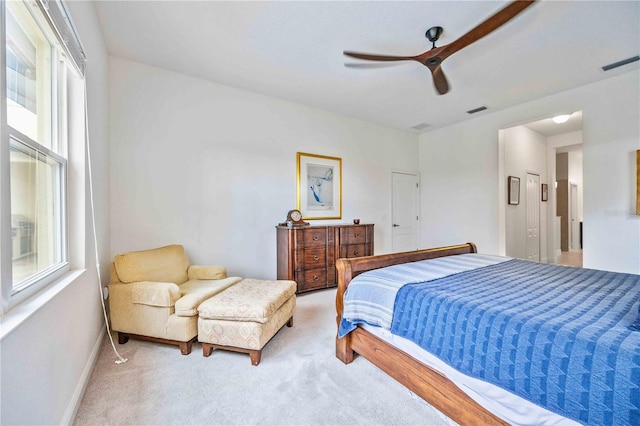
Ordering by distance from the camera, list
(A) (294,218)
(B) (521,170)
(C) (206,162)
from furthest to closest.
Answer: (B) (521,170)
(A) (294,218)
(C) (206,162)

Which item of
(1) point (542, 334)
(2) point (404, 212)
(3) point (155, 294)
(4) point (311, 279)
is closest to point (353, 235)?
(4) point (311, 279)

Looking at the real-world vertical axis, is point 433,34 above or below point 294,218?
above

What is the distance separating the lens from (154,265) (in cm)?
246

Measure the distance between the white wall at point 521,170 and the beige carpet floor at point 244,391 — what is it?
12.9 feet

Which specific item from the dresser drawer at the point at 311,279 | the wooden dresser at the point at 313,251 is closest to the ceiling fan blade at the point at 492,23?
the wooden dresser at the point at 313,251

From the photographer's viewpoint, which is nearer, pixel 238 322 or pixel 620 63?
pixel 238 322

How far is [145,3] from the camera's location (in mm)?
2090

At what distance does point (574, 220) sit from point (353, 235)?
716 cm

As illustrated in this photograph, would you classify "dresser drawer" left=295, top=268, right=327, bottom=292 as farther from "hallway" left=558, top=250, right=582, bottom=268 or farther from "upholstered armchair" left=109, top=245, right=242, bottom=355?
"hallway" left=558, top=250, right=582, bottom=268

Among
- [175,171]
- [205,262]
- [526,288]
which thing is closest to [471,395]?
[526,288]

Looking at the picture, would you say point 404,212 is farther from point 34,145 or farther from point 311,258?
point 34,145

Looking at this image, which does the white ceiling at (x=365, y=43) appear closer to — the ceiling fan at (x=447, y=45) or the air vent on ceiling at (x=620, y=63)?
the air vent on ceiling at (x=620, y=63)

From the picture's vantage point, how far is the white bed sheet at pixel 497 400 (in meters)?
1.02

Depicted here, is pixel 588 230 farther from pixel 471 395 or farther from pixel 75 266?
pixel 75 266
